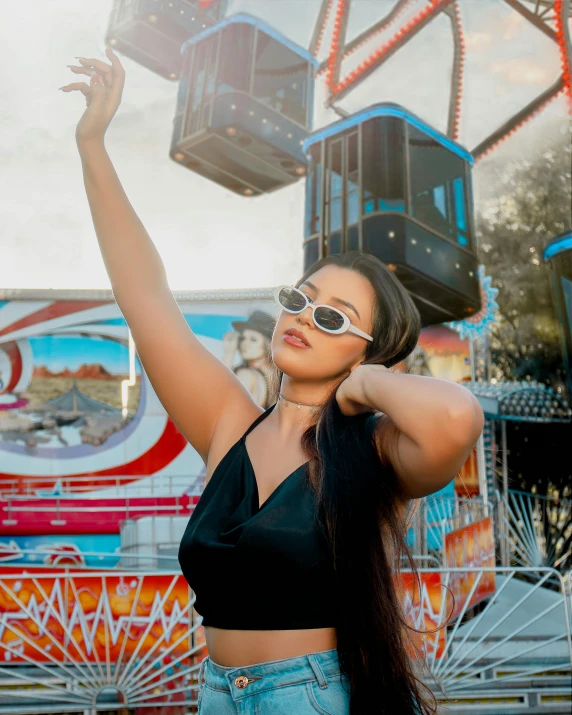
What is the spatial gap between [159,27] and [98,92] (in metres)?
9.19

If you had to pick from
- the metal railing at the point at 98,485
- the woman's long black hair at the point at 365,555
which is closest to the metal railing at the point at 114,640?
the woman's long black hair at the point at 365,555

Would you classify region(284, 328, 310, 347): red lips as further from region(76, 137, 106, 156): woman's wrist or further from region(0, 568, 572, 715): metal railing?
region(0, 568, 572, 715): metal railing

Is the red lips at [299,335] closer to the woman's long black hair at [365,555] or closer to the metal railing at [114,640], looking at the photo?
the woman's long black hair at [365,555]

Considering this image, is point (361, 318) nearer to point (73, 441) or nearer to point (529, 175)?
point (73, 441)

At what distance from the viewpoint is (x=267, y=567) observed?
3.83 feet

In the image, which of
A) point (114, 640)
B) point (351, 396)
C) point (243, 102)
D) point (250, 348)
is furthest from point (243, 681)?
point (243, 102)

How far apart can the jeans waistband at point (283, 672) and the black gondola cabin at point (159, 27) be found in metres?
9.91

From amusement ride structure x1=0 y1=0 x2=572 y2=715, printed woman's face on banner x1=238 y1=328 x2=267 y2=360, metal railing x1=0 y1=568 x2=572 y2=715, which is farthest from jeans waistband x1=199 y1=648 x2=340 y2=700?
printed woman's face on banner x1=238 y1=328 x2=267 y2=360

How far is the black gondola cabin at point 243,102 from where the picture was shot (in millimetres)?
8398

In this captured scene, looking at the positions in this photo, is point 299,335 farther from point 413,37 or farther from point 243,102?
point 413,37

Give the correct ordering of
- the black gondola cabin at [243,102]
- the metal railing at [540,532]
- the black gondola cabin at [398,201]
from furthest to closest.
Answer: the metal railing at [540,532], the black gondola cabin at [243,102], the black gondola cabin at [398,201]

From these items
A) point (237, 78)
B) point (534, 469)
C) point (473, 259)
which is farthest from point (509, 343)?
point (237, 78)

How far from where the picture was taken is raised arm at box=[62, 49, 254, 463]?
1479 mm

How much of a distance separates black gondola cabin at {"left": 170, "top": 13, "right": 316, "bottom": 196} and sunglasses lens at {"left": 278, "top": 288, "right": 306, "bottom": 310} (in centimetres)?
738
